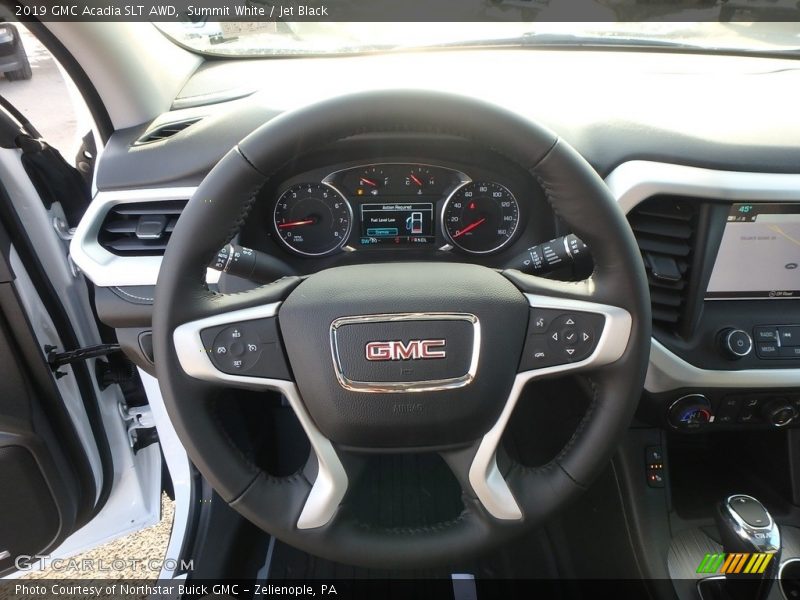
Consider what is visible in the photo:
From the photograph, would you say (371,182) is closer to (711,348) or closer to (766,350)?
(711,348)

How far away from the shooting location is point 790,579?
4.59 feet

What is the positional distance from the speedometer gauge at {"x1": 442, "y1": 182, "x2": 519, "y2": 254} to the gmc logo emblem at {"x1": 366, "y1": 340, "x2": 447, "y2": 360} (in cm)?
46

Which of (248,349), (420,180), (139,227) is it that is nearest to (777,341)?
(420,180)

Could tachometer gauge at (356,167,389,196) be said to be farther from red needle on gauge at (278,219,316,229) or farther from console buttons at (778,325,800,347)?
console buttons at (778,325,800,347)

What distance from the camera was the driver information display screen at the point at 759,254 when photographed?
127 cm

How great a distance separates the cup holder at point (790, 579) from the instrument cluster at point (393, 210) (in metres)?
1.01

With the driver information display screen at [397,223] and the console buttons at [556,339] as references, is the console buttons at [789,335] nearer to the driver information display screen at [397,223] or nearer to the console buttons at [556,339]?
the console buttons at [556,339]

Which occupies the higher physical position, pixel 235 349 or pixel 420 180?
pixel 420 180

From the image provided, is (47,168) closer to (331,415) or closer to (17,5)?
(17,5)

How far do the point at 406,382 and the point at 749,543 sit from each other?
0.83 m

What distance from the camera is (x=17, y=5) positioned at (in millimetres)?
1176

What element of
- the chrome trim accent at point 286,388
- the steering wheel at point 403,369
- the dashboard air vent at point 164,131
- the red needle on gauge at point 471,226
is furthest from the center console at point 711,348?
the dashboard air vent at point 164,131

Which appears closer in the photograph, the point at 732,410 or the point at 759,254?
the point at 759,254

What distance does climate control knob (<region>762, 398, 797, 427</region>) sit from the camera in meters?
1.41
